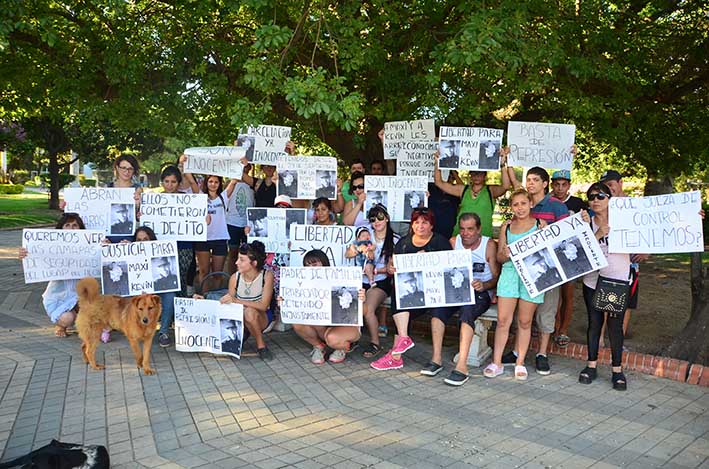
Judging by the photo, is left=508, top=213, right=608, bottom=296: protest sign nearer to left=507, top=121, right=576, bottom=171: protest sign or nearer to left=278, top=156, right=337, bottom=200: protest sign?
left=507, top=121, right=576, bottom=171: protest sign

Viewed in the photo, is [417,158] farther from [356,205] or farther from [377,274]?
[377,274]

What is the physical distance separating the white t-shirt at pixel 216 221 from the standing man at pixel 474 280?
3.18 meters

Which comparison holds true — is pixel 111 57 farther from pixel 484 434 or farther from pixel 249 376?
pixel 484 434

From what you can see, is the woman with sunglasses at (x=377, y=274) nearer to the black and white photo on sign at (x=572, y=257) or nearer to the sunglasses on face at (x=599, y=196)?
the black and white photo on sign at (x=572, y=257)

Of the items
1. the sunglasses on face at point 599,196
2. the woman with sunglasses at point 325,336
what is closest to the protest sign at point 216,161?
the woman with sunglasses at point 325,336

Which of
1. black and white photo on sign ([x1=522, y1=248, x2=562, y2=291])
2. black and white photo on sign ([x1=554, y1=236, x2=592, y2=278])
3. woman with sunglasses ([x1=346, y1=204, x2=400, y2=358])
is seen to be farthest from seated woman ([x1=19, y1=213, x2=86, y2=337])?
black and white photo on sign ([x1=554, y1=236, x2=592, y2=278])

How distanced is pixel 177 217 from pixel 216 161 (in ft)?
3.51

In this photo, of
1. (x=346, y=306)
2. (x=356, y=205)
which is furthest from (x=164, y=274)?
(x=356, y=205)

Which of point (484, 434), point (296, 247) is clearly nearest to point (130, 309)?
→ point (296, 247)

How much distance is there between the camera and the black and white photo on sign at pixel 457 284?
6285 millimetres

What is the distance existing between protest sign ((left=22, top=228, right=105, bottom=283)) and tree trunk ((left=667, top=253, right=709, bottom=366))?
689 cm

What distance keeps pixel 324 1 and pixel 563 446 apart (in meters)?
5.47

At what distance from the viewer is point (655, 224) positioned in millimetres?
5922

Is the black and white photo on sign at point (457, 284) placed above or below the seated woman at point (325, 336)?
above
